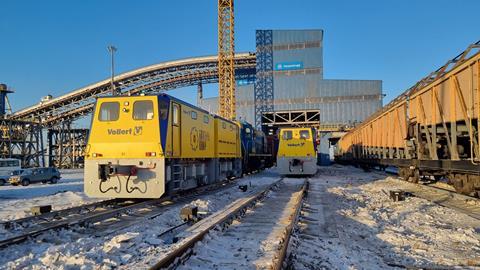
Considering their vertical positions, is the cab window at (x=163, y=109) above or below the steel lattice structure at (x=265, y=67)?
below

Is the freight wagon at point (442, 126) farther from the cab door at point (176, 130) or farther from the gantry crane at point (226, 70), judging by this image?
the gantry crane at point (226, 70)

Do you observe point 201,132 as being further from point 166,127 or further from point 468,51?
point 468,51

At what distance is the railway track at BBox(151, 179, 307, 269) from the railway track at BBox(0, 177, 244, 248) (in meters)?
1.98

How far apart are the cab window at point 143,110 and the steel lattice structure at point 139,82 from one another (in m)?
42.8

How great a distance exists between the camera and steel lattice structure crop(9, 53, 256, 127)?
5419 cm

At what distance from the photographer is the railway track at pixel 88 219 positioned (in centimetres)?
754

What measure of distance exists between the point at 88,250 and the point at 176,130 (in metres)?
6.45

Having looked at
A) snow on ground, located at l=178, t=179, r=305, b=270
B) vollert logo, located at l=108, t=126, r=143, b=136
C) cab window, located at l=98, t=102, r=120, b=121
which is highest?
cab window, located at l=98, t=102, r=120, b=121

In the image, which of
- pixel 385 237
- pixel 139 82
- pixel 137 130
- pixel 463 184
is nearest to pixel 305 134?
pixel 463 184

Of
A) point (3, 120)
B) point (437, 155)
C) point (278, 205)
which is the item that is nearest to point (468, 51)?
point (437, 155)

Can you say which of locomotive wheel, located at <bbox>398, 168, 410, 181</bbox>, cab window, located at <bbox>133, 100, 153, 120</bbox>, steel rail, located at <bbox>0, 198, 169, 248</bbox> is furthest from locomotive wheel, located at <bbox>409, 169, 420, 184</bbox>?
cab window, located at <bbox>133, 100, 153, 120</bbox>

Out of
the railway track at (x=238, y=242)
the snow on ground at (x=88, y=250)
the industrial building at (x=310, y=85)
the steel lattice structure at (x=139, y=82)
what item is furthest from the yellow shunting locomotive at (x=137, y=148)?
the steel lattice structure at (x=139, y=82)

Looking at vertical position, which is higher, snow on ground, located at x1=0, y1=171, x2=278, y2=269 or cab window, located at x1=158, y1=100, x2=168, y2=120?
cab window, located at x1=158, y1=100, x2=168, y2=120

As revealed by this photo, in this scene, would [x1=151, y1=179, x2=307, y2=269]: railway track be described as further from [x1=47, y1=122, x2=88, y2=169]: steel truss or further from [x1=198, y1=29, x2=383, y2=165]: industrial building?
[x1=47, y1=122, x2=88, y2=169]: steel truss
